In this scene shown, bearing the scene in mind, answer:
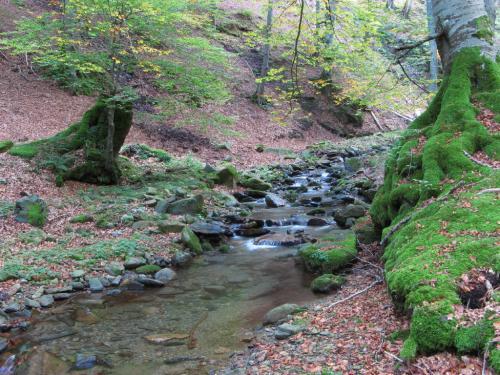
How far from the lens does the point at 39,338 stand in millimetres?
6316

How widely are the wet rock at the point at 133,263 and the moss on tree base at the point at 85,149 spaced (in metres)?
4.73

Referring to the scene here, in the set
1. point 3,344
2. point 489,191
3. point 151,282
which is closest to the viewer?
point 489,191

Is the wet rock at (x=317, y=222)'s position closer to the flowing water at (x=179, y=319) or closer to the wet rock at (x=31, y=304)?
the flowing water at (x=179, y=319)

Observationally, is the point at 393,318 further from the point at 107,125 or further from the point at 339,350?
the point at 107,125

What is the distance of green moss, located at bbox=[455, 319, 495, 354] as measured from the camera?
3.16 meters

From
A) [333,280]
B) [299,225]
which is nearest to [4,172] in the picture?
[299,225]

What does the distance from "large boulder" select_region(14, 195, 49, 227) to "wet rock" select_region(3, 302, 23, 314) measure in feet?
10.2

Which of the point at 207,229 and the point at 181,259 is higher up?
the point at 207,229

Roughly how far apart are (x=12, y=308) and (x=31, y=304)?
30cm

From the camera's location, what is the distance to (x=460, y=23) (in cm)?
711

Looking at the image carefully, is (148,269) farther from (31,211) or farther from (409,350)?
(409,350)

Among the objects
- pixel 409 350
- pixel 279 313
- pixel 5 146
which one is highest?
pixel 409 350

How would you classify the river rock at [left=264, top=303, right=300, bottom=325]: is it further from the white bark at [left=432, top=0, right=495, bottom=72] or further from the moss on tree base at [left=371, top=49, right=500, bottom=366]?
the white bark at [left=432, top=0, right=495, bottom=72]

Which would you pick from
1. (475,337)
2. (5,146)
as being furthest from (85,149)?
(475,337)
